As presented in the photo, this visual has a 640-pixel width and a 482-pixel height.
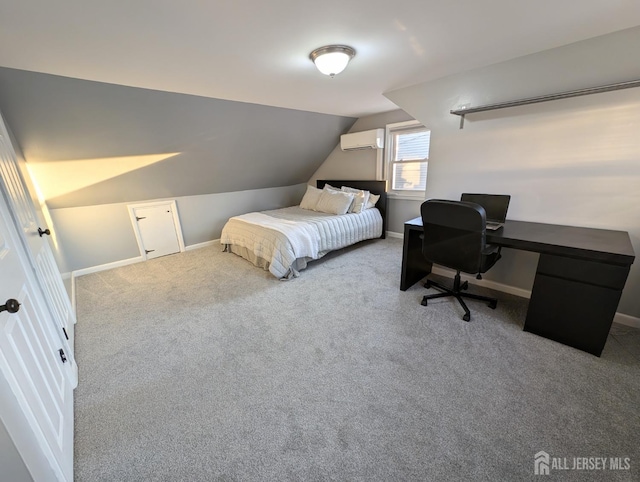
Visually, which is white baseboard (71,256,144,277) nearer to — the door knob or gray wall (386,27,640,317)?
the door knob

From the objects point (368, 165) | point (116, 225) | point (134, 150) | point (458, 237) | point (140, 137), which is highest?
point (140, 137)

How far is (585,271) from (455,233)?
31.2 inches

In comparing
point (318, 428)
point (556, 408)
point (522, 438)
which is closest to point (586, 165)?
Answer: point (556, 408)

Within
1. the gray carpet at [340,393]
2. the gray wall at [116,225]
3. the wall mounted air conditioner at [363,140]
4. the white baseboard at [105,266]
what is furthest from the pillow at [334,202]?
the white baseboard at [105,266]

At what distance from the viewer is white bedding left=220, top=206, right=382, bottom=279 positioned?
296cm

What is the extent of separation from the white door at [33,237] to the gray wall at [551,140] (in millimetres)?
3207

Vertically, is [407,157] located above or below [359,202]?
above

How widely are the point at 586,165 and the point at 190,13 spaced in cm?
283

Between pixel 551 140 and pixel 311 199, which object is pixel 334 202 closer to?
pixel 311 199

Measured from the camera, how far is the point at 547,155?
2.09m

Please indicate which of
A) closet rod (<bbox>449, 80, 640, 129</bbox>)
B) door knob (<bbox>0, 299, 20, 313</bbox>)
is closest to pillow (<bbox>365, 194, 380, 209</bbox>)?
closet rod (<bbox>449, 80, 640, 129</bbox>)

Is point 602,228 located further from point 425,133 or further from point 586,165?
point 425,133

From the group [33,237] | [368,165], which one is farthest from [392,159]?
[33,237]
